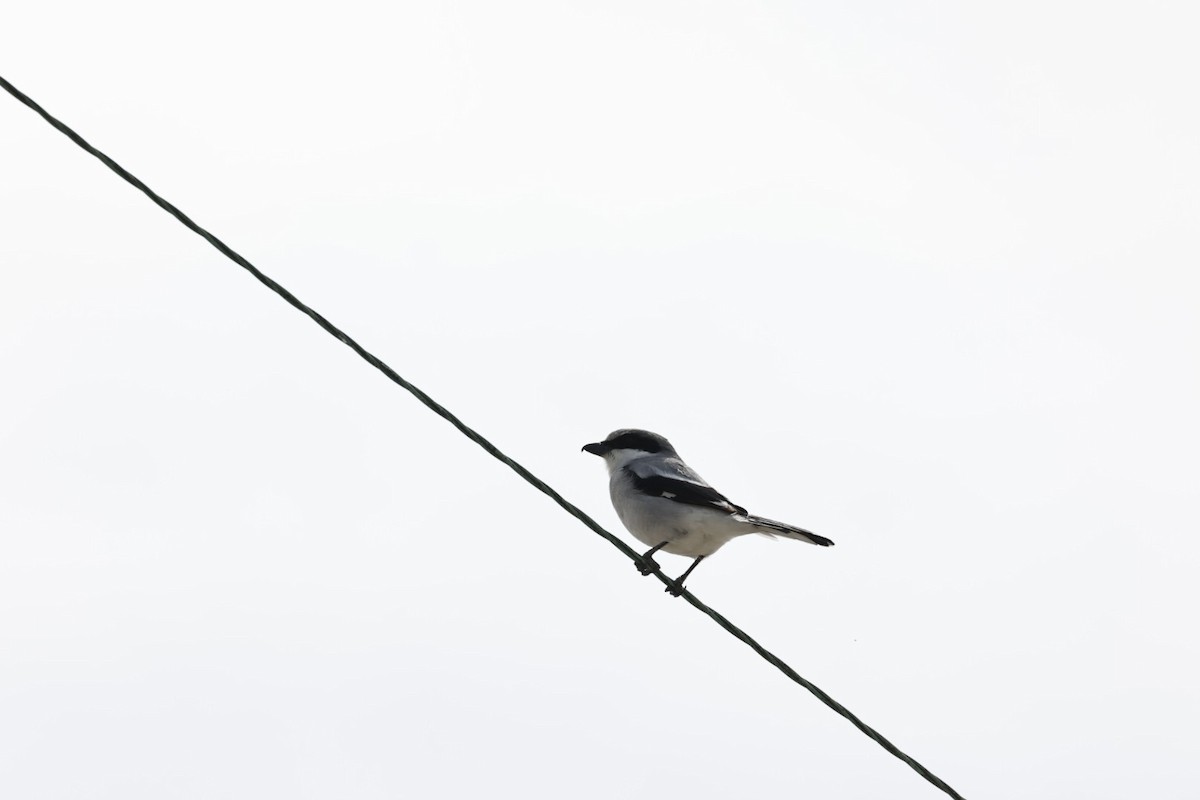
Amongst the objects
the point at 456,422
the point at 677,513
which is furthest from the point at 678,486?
the point at 456,422

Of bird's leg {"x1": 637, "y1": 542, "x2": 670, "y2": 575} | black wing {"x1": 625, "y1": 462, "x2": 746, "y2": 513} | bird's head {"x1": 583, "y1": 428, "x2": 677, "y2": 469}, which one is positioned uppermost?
bird's head {"x1": 583, "y1": 428, "x2": 677, "y2": 469}

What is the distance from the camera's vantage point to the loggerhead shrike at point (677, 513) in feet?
30.7

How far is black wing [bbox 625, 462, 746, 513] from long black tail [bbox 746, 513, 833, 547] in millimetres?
213

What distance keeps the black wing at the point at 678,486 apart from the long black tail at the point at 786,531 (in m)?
0.21

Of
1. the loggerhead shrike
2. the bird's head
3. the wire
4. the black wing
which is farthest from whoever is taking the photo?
the bird's head

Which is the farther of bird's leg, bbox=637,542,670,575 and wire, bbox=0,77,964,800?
bird's leg, bbox=637,542,670,575

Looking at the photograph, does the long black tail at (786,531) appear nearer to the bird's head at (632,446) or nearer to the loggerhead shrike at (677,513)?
the loggerhead shrike at (677,513)

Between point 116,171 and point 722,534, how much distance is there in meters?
5.30

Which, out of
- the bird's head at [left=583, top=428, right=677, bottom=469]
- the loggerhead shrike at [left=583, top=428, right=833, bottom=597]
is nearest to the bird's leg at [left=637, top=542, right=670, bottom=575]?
the loggerhead shrike at [left=583, top=428, right=833, bottom=597]

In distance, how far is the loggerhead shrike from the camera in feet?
30.7

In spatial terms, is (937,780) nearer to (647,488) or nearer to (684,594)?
(684,594)

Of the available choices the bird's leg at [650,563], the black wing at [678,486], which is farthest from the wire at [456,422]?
the black wing at [678,486]

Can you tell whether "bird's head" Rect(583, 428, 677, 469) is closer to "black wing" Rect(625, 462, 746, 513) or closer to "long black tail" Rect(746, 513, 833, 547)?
"black wing" Rect(625, 462, 746, 513)

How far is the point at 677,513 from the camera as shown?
31.3 ft
